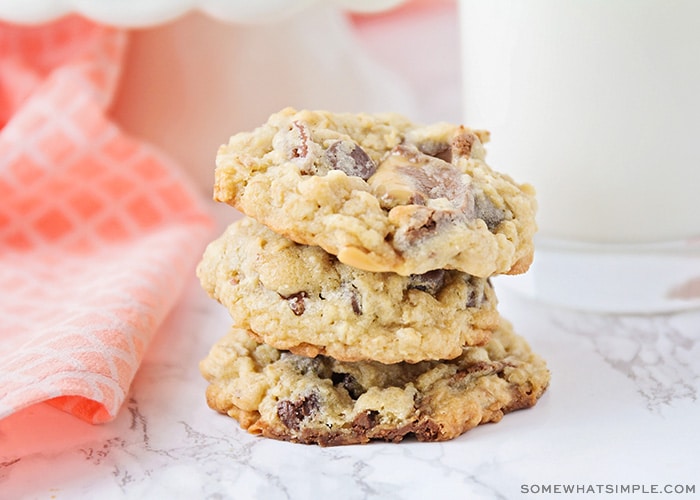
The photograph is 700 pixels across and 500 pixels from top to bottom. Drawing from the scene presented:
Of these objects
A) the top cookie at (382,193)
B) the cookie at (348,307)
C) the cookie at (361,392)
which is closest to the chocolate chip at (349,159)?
the top cookie at (382,193)

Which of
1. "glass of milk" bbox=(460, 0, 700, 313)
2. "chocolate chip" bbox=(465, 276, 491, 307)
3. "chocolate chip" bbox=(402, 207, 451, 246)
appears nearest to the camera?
"chocolate chip" bbox=(402, 207, 451, 246)

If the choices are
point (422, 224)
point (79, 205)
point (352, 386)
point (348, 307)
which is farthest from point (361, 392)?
point (79, 205)

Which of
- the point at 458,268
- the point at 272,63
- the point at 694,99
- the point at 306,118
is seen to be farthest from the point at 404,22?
the point at 458,268

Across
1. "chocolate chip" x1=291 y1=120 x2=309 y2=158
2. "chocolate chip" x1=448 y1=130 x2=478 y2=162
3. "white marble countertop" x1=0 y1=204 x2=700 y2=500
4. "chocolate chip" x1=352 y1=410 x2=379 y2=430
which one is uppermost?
"chocolate chip" x1=291 y1=120 x2=309 y2=158

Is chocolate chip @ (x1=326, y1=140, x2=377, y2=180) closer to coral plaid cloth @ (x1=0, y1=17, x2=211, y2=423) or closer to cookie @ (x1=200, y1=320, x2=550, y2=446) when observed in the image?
cookie @ (x1=200, y1=320, x2=550, y2=446)

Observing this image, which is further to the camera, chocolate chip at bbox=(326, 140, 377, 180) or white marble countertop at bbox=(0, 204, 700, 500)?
chocolate chip at bbox=(326, 140, 377, 180)

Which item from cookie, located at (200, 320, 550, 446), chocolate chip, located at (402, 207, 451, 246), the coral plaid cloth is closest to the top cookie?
chocolate chip, located at (402, 207, 451, 246)

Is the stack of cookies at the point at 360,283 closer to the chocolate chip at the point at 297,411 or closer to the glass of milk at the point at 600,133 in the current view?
the chocolate chip at the point at 297,411

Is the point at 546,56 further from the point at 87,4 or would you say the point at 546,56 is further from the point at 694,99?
the point at 87,4
